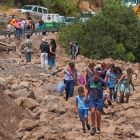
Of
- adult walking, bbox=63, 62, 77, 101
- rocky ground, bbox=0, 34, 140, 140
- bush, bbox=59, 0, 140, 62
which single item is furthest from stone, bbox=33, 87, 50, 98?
bush, bbox=59, 0, 140, 62

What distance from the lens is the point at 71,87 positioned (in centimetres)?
1468

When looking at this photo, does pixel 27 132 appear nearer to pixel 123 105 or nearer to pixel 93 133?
pixel 93 133

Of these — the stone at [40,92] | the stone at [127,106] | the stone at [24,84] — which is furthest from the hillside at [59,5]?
the stone at [127,106]

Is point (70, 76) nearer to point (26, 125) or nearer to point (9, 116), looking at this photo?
point (9, 116)

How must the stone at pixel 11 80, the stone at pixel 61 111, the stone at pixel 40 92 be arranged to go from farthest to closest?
the stone at pixel 11 80 → the stone at pixel 40 92 → the stone at pixel 61 111

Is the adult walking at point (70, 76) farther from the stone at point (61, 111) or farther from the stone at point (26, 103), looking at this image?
the stone at point (26, 103)

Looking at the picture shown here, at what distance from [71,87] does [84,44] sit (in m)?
18.6

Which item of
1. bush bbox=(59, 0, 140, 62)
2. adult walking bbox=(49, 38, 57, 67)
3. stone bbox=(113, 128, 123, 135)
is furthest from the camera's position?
bush bbox=(59, 0, 140, 62)

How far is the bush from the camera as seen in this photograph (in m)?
32.6

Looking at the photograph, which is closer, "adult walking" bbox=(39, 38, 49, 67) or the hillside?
"adult walking" bbox=(39, 38, 49, 67)

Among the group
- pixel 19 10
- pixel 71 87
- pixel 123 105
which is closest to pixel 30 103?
pixel 71 87

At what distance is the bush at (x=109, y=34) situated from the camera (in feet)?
107

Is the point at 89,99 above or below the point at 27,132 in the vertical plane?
above

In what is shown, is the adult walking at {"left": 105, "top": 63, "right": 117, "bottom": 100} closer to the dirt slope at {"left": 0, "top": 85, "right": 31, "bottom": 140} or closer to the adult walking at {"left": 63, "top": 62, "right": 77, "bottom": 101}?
the adult walking at {"left": 63, "top": 62, "right": 77, "bottom": 101}
